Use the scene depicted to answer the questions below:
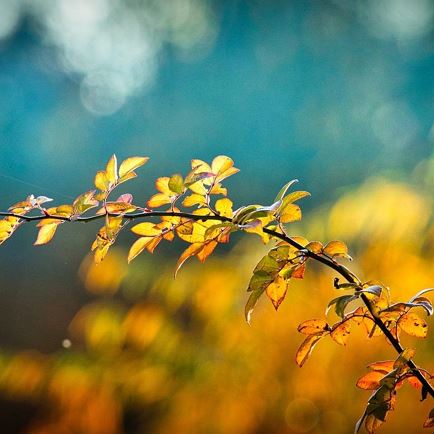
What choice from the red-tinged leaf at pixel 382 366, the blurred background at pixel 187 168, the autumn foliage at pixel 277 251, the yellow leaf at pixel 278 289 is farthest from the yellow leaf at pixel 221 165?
the blurred background at pixel 187 168

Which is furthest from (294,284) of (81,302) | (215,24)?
(215,24)

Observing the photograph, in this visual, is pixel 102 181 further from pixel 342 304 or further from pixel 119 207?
pixel 342 304

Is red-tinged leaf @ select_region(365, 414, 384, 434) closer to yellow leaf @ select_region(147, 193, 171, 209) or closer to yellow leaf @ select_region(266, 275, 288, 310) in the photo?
yellow leaf @ select_region(266, 275, 288, 310)

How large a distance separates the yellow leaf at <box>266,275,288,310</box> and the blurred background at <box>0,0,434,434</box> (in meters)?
0.69

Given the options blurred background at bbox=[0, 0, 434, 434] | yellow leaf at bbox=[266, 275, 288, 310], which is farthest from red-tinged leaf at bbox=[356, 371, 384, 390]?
blurred background at bbox=[0, 0, 434, 434]

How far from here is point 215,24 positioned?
122 cm

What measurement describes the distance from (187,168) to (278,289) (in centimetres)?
81

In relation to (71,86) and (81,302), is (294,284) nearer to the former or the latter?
(81,302)

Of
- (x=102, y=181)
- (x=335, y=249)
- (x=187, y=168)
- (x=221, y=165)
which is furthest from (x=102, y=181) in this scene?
(x=187, y=168)

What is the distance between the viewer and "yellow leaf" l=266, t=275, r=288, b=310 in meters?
0.46

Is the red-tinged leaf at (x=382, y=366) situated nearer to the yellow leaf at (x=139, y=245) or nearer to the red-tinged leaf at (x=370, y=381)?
the red-tinged leaf at (x=370, y=381)

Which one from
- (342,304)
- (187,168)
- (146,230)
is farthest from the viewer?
(187,168)

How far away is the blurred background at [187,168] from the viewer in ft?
3.73

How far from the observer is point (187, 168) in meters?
1.25
